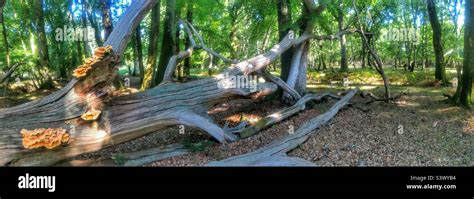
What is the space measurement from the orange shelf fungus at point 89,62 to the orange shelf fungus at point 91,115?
0.63 m

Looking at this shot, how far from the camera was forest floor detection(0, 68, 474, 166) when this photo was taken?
6.69 metres

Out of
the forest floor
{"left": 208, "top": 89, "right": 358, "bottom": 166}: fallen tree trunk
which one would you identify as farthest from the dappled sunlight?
{"left": 208, "top": 89, "right": 358, "bottom": 166}: fallen tree trunk

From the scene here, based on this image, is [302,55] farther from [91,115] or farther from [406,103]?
[91,115]

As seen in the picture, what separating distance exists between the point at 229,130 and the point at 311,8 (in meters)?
5.12

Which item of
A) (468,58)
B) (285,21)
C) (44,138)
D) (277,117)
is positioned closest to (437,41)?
(468,58)

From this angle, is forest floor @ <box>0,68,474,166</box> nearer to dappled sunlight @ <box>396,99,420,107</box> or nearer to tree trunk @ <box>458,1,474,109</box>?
dappled sunlight @ <box>396,99,420,107</box>

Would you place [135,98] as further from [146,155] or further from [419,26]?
[419,26]

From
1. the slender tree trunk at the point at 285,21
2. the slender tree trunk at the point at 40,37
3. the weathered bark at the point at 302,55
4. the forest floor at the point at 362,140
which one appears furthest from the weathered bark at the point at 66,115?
the slender tree trunk at the point at 40,37

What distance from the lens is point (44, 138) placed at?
578cm

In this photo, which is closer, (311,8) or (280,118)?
(280,118)

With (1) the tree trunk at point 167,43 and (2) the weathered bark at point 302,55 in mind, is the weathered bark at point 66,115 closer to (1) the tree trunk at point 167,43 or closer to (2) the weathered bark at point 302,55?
(2) the weathered bark at point 302,55
